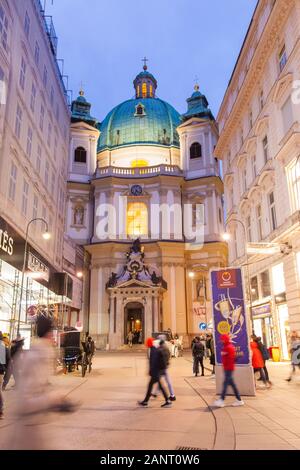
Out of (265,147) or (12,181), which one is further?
(265,147)

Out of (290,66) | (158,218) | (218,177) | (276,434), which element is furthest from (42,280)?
(218,177)

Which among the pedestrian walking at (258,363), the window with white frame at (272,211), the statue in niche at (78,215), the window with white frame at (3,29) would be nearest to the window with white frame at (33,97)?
the window with white frame at (3,29)

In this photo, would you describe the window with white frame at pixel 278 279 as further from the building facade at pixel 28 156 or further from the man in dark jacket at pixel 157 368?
the man in dark jacket at pixel 157 368

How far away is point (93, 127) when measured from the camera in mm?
58969

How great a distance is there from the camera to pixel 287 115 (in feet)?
Result: 73.3

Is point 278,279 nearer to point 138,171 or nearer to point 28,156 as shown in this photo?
point 28,156

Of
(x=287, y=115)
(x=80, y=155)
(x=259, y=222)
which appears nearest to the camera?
(x=287, y=115)

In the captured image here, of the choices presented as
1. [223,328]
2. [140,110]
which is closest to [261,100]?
[223,328]

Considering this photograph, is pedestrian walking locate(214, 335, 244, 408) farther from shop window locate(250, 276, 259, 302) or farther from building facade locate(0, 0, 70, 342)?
shop window locate(250, 276, 259, 302)

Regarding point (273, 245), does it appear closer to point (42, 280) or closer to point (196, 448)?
point (42, 280)

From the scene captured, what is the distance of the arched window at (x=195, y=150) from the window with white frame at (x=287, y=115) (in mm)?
32884

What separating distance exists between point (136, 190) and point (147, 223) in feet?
15.6

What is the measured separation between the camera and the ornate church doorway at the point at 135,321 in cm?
4611

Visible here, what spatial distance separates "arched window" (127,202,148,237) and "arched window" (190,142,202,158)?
1035cm
